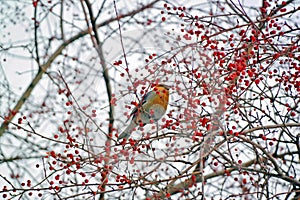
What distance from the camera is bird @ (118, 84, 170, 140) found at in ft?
5.99

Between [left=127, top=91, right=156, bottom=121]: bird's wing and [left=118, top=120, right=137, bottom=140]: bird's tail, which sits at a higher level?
[left=127, top=91, right=156, bottom=121]: bird's wing

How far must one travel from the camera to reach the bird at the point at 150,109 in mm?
1825

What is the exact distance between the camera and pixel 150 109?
2.01 meters

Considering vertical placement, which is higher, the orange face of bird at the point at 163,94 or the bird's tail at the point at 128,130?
the orange face of bird at the point at 163,94

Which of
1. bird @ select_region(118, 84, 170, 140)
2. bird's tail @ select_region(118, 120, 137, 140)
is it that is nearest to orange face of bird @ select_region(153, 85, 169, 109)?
bird @ select_region(118, 84, 170, 140)

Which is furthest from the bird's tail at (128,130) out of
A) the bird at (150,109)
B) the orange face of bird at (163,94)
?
the orange face of bird at (163,94)

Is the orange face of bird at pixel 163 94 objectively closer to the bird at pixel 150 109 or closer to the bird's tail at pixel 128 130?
the bird at pixel 150 109

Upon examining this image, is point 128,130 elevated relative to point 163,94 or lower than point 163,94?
lower

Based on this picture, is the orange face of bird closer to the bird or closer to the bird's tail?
the bird

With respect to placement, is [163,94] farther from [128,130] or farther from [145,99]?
[128,130]

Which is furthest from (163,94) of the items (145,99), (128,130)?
(128,130)

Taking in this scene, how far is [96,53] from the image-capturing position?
3713 mm

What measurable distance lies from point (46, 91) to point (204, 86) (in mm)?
2312

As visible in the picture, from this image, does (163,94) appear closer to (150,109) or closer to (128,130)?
(150,109)
